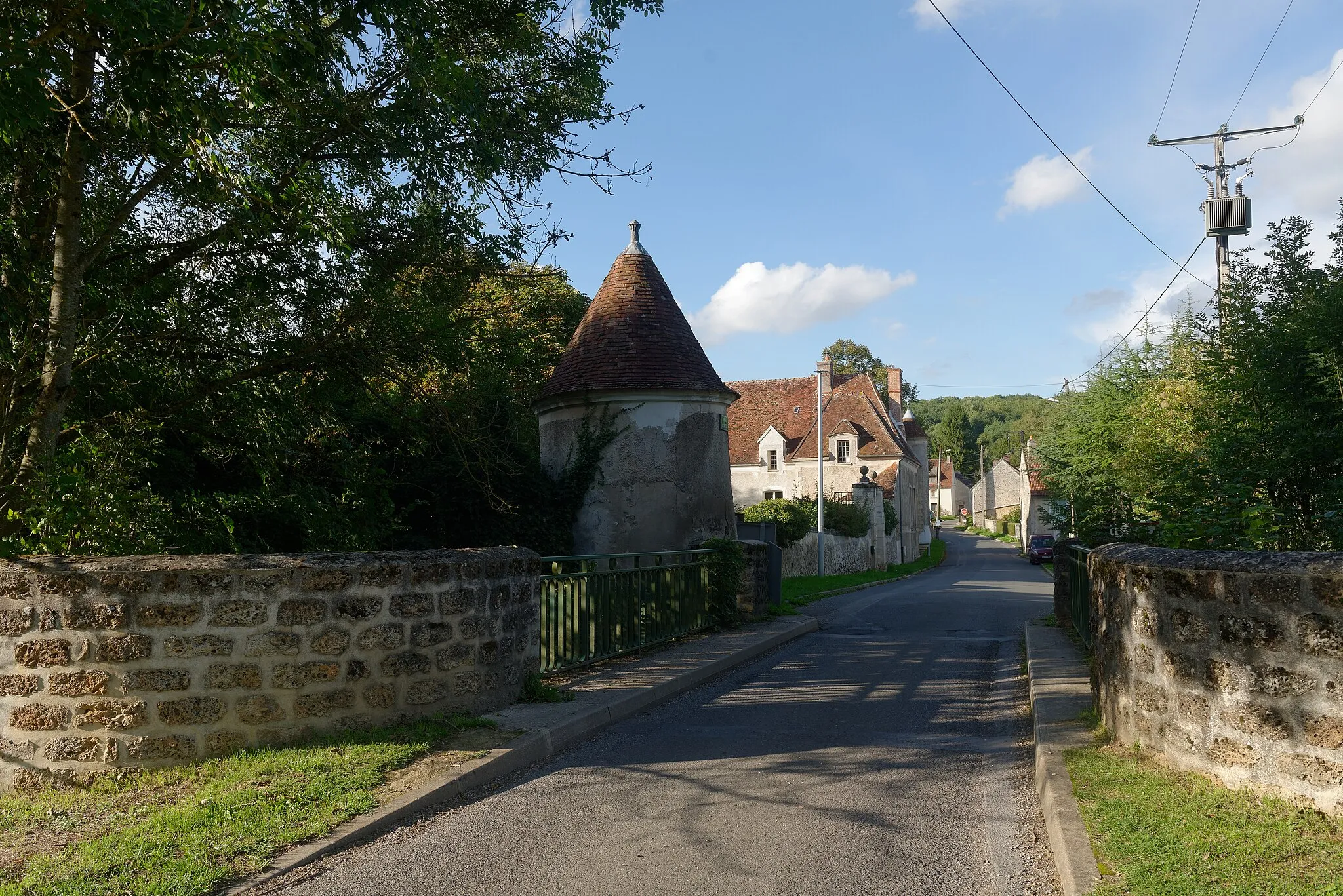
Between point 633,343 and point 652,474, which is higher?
point 633,343

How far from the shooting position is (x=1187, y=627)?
5.25 metres

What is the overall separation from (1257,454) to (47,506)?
35.1ft

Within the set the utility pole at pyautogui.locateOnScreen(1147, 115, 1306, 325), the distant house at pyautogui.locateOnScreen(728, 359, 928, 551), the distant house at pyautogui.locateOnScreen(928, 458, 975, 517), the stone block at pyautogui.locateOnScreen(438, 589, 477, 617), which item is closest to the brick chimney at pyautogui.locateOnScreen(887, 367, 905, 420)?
the distant house at pyautogui.locateOnScreen(728, 359, 928, 551)

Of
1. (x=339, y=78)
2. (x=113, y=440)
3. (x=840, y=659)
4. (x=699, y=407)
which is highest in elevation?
(x=339, y=78)

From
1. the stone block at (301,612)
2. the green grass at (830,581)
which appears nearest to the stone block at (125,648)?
the stone block at (301,612)

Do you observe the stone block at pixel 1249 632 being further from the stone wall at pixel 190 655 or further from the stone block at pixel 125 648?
the stone block at pixel 125 648

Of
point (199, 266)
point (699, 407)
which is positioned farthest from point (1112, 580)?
point (699, 407)

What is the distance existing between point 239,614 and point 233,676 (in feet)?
1.31

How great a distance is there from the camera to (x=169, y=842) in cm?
471

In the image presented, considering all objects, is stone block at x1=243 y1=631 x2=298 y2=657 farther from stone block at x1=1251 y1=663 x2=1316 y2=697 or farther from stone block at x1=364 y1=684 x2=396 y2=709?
stone block at x1=1251 y1=663 x2=1316 y2=697

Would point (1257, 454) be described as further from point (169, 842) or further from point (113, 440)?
point (113, 440)

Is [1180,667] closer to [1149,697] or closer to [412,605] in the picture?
[1149,697]

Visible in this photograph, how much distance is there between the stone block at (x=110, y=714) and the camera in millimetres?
6043

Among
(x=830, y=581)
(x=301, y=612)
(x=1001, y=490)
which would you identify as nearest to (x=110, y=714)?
(x=301, y=612)
